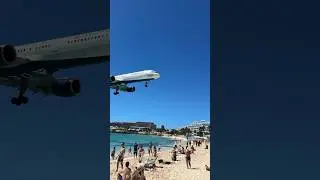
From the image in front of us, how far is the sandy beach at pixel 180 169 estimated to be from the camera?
4.64m

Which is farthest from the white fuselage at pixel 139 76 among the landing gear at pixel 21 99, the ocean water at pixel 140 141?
the landing gear at pixel 21 99

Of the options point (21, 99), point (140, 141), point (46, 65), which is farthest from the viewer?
point (46, 65)

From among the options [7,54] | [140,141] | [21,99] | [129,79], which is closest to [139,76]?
[129,79]

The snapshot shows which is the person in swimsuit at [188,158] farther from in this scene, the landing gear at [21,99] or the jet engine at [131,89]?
the landing gear at [21,99]

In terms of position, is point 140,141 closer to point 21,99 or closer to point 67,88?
point 67,88

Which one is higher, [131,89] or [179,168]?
[131,89]

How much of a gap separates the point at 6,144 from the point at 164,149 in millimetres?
1631

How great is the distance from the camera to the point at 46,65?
507 centimetres

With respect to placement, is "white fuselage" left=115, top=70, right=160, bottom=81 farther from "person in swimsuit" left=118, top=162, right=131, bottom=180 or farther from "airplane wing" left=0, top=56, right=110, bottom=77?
"person in swimsuit" left=118, top=162, right=131, bottom=180

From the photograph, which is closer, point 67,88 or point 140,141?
point 67,88

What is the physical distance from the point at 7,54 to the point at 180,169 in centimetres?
222
